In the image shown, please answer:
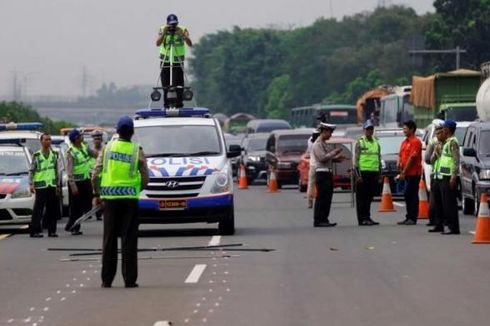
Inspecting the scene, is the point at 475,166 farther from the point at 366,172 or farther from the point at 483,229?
the point at 483,229

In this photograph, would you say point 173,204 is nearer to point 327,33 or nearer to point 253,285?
point 253,285

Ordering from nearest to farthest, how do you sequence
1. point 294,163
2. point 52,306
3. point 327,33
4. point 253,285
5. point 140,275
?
1. point 52,306
2. point 253,285
3. point 140,275
4. point 294,163
5. point 327,33

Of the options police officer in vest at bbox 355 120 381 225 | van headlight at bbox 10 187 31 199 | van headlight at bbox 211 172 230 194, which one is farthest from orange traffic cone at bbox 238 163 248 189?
van headlight at bbox 211 172 230 194

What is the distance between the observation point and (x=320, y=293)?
15914mm

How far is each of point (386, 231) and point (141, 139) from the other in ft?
13.6

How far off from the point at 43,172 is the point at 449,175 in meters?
6.43

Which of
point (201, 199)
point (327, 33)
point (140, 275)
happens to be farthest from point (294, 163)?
point (327, 33)

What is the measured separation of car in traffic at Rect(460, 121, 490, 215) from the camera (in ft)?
95.9

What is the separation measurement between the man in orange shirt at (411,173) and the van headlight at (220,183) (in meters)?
4.14

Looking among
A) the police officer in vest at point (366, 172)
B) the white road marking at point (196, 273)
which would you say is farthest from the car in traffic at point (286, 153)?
the white road marking at point (196, 273)

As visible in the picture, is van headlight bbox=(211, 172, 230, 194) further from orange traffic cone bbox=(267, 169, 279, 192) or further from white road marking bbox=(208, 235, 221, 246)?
orange traffic cone bbox=(267, 169, 279, 192)

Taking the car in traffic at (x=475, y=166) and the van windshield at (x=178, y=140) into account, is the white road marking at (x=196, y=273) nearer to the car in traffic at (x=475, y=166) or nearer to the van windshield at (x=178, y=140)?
the van windshield at (x=178, y=140)

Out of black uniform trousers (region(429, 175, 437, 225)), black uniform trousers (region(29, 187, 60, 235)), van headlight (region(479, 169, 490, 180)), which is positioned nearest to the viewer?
black uniform trousers (region(429, 175, 437, 225))

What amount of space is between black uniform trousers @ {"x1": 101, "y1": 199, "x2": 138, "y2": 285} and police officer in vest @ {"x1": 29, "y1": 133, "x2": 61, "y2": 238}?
866 centimetres
